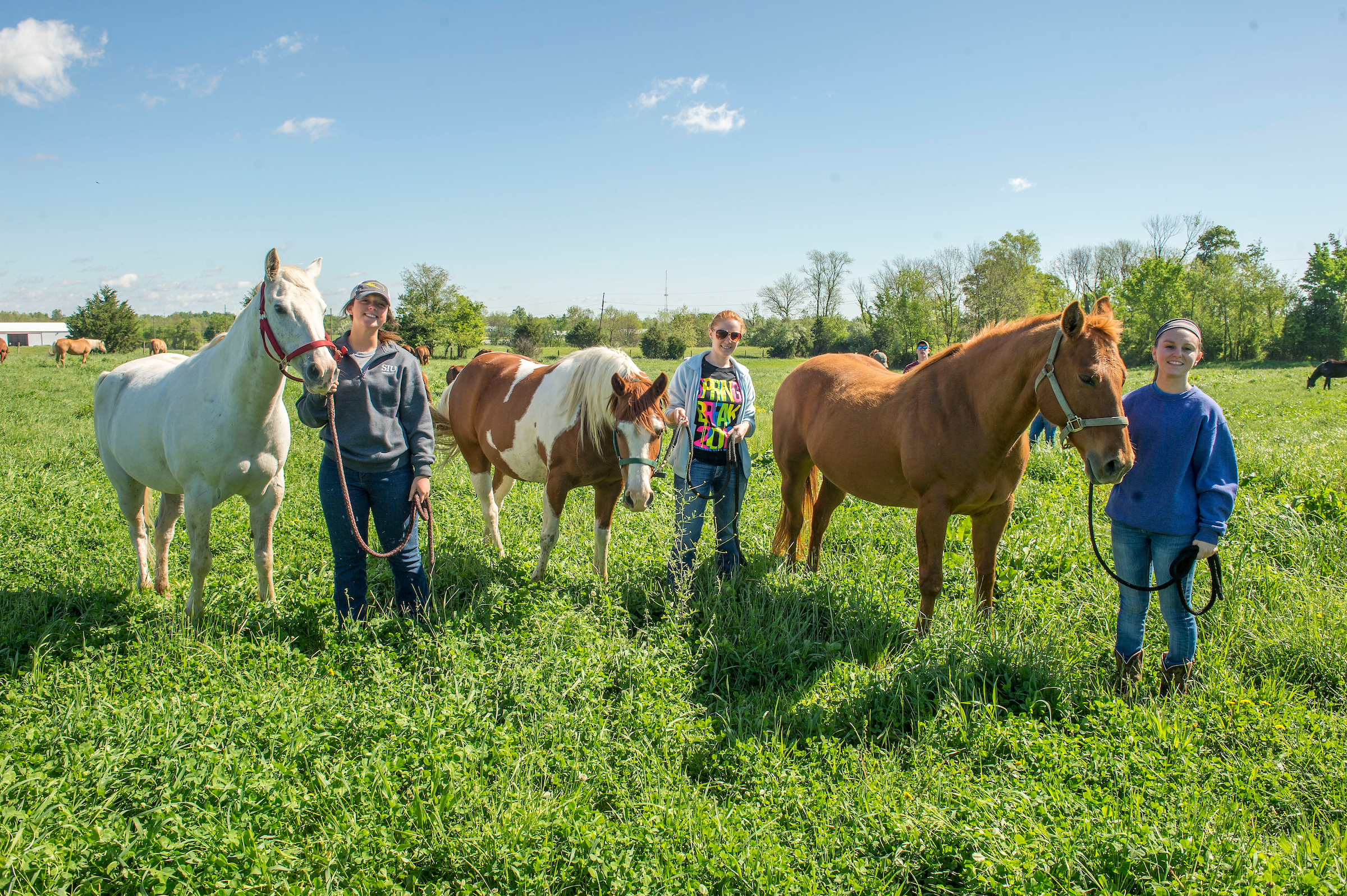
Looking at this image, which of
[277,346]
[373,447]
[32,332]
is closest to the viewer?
[277,346]

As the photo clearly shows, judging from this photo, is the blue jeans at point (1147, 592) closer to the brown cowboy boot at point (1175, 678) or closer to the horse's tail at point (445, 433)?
the brown cowboy boot at point (1175, 678)

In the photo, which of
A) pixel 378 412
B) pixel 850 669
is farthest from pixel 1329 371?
pixel 378 412

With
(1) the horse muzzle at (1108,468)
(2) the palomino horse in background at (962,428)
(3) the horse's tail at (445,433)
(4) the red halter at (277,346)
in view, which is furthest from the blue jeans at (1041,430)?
(4) the red halter at (277,346)

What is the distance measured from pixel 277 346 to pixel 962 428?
4070mm

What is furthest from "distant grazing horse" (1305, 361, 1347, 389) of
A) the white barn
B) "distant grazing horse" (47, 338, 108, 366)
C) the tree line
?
the white barn

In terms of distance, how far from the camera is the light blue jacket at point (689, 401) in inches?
183

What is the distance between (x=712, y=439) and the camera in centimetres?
465

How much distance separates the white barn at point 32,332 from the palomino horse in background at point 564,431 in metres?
113

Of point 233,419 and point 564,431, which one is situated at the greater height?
point 233,419

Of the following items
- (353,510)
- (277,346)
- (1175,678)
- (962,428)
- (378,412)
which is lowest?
(1175,678)

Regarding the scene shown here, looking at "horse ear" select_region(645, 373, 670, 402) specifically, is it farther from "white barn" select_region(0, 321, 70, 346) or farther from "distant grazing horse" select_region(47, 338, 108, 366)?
"white barn" select_region(0, 321, 70, 346)

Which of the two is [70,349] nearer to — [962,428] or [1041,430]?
[1041,430]

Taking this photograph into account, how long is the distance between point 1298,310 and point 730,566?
185 feet

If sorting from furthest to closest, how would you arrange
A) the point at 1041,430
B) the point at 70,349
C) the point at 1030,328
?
1. the point at 70,349
2. the point at 1041,430
3. the point at 1030,328
